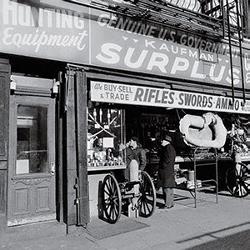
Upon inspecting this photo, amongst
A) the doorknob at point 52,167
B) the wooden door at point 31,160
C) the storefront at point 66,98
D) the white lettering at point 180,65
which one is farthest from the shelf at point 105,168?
the white lettering at point 180,65

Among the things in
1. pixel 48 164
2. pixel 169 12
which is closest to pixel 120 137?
pixel 48 164

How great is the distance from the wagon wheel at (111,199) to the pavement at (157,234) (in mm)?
226

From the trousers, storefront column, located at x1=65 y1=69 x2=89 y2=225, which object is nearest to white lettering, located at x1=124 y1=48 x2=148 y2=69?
storefront column, located at x1=65 y1=69 x2=89 y2=225

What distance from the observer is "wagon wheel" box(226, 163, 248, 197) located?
9578 mm

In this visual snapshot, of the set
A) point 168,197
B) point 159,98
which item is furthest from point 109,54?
point 168,197

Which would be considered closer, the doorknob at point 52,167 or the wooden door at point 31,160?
the wooden door at point 31,160

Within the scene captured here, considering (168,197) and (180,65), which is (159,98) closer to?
(180,65)

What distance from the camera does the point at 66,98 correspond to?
21.6 ft

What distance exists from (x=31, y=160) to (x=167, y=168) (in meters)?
3.45

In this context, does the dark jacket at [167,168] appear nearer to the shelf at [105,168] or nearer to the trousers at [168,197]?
the trousers at [168,197]

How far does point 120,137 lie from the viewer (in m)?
7.93

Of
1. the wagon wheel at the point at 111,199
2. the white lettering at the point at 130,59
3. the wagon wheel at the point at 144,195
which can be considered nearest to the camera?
the wagon wheel at the point at 111,199

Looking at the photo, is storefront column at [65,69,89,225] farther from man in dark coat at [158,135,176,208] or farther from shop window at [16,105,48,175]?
man in dark coat at [158,135,176,208]

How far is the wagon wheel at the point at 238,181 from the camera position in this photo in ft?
31.4
